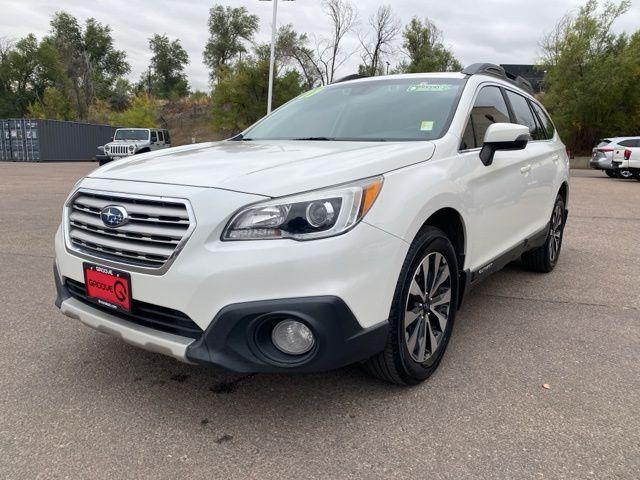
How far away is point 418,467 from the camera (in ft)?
6.80

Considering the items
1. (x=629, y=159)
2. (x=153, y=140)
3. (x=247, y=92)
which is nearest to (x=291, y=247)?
(x=629, y=159)

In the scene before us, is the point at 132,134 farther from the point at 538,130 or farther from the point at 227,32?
the point at 227,32

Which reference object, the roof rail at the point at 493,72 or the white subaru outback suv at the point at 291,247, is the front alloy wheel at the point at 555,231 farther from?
the white subaru outback suv at the point at 291,247

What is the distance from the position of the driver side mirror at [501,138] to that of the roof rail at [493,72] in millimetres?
695

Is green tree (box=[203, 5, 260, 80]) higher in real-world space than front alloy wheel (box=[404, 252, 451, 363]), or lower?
higher

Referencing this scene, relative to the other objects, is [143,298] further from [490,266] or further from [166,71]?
[166,71]

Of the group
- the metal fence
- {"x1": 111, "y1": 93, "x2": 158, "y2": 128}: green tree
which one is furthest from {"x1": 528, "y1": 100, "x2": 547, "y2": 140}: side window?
{"x1": 111, "y1": 93, "x2": 158, "y2": 128}: green tree

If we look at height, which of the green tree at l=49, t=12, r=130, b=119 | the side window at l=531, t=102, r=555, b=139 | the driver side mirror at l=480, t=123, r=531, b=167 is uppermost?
the green tree at l=49, t=12, r=130, b=119

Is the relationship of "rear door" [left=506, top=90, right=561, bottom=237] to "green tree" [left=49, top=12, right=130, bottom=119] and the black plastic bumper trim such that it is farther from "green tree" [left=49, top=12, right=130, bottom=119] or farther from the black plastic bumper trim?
"green tree" [left=49, top=12, right=130, bottom=119]

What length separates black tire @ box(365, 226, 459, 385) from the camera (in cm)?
239

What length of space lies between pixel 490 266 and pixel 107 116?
55.8 m

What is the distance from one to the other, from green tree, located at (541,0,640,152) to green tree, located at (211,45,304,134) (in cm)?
1830

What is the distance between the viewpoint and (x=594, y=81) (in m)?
33.3

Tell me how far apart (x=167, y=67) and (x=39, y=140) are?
50023 millimetres
